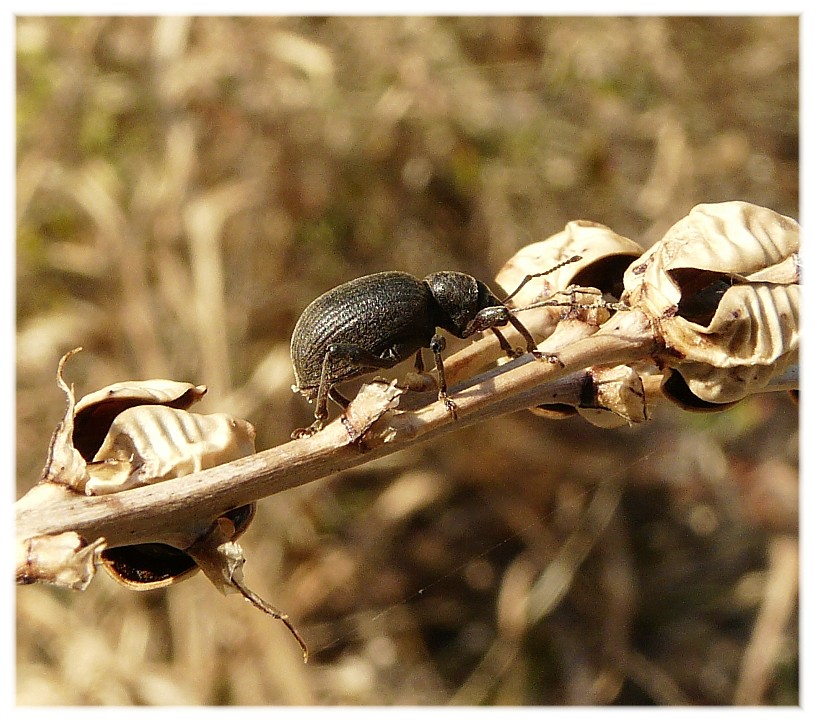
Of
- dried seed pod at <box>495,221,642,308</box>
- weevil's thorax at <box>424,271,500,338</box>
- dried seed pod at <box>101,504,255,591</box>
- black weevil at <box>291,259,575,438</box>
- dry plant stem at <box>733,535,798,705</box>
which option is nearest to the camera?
dried seed pod at <box>101,504,255,591</box>

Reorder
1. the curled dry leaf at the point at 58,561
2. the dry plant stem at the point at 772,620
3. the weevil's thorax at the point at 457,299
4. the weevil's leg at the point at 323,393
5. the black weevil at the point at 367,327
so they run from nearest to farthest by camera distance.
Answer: the curled dry leaf at the point at 58,561 < the weevil's leg at the point at 323,393 < the black weevil at the point at 367,327 < the weevil's thorax at the point at 457,299 < the dry plant stem at the point at 772,620

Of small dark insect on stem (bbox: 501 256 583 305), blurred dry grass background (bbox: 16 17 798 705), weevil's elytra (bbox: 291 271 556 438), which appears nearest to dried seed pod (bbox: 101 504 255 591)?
weevil's elytra (bbox: 291 271 556 438)

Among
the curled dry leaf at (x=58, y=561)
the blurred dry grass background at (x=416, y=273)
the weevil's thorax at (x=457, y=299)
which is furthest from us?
the blurred dry grass background at (x=416, y=273)

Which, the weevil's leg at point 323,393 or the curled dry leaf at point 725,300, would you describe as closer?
the curled dry leaf at point 725,300

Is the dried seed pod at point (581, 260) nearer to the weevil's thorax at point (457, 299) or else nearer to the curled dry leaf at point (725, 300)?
the curled dry leaf at point (725, 300)

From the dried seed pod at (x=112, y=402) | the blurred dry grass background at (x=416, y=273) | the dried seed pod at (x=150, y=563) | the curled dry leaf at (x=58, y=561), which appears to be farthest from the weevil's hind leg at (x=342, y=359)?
the blurred dry grass background at (x=416, y=273)

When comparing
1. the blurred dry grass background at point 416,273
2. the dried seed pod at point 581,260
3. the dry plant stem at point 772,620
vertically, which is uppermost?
the dried seed pod at point 581,260

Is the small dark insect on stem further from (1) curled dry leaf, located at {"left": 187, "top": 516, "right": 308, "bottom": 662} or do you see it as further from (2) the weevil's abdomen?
(1) curled dry leaf, located at {"left": 187, "top": 516, "right": 308, "bottom": 662}
